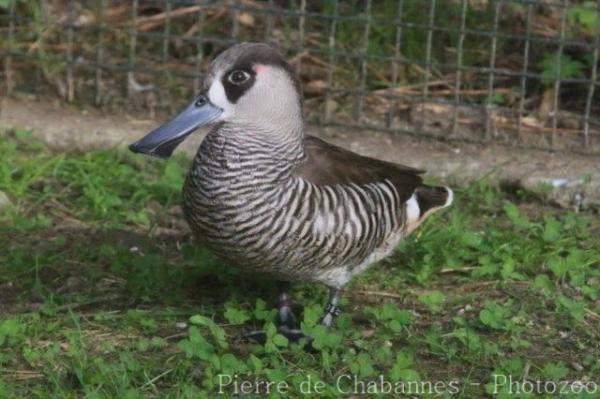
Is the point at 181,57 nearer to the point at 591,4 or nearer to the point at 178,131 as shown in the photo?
the point at 591,4

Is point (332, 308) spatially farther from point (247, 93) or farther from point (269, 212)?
point (247, 93)

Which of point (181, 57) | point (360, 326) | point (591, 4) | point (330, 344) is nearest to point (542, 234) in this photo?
point (360, 326)

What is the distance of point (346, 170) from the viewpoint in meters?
5.40

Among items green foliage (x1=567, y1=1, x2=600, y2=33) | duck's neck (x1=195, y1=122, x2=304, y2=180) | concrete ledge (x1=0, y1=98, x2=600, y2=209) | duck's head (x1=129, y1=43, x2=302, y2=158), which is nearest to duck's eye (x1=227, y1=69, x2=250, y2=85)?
duck's head (x1=129, y1=43, x2=302, y2=158)

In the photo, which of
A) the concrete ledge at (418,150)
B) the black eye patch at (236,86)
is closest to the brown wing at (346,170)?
the black eye patch at (236,86)

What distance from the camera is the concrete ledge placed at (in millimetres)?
6941

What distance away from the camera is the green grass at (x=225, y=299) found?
A: 16.3 feet

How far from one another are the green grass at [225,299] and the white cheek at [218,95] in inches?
33.0

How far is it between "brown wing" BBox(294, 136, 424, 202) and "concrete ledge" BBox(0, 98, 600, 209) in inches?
51.4

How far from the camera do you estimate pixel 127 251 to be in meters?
6.04

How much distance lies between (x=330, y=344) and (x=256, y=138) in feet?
2.75

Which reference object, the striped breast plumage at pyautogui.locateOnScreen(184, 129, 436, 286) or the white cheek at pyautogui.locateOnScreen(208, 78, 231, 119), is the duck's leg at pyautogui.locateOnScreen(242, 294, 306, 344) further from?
the white cheek at pyautogui.locateOnScreen(208, 78, 231, 119)

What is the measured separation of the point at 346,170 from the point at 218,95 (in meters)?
0.64

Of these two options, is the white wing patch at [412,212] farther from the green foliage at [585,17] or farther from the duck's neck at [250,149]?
the green foliage at [585,17]
